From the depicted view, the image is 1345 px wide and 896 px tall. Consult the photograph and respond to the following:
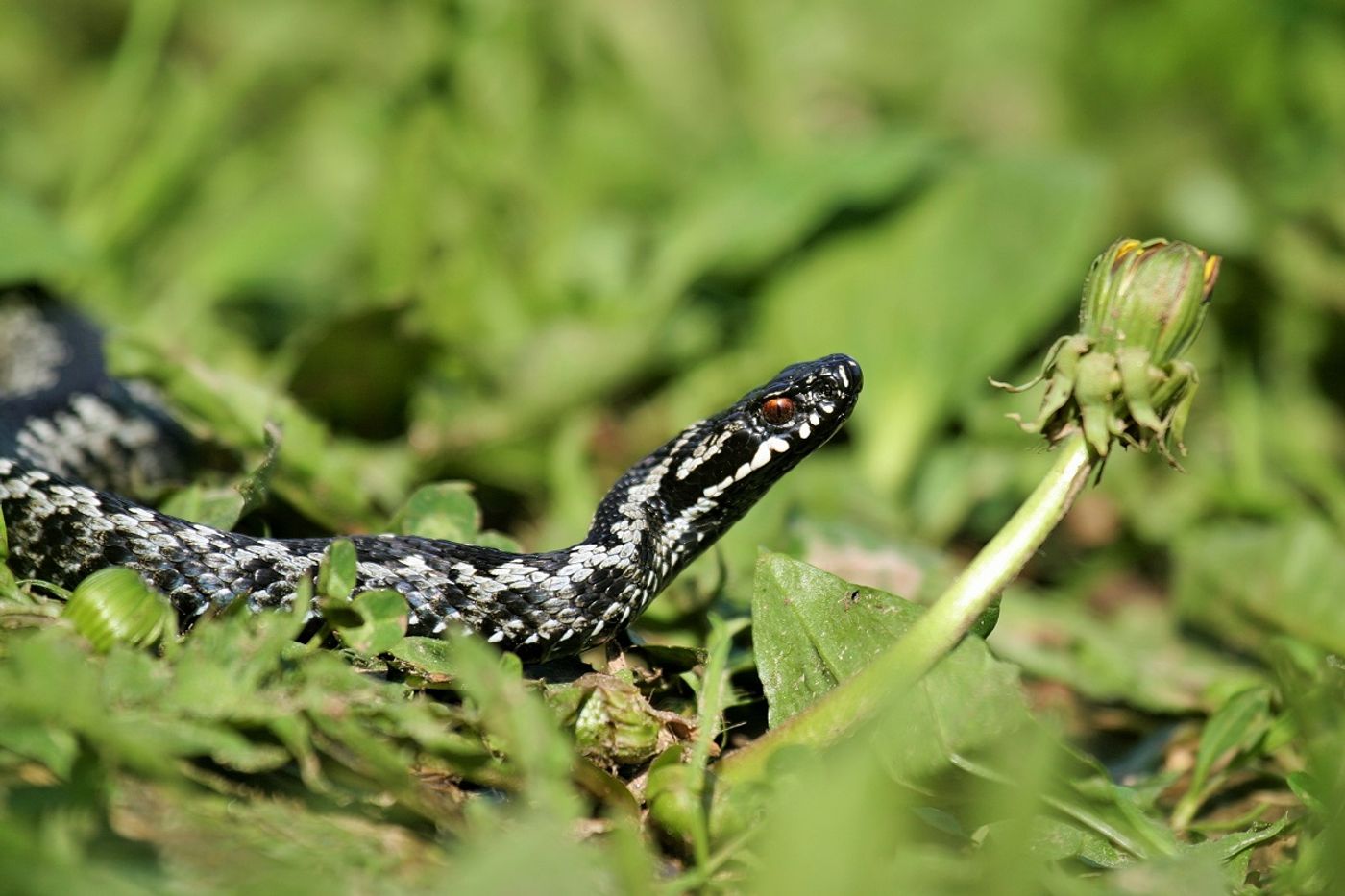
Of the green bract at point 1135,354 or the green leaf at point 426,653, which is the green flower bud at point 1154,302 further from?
the green leaf at point 426,653

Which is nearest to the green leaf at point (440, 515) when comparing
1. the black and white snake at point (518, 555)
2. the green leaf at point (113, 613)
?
the black and white snake at point (518, 555)

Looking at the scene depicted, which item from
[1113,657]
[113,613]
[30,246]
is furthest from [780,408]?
[30,246]

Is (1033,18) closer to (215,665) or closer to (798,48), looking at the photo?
(798,48)

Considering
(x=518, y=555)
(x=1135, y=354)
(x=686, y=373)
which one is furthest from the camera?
(x=686, y=373)

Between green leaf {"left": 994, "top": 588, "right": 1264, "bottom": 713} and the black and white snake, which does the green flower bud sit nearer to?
the black and white snake

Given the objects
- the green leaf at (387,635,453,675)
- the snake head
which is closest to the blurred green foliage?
the green leaf at (387,635,453,675)

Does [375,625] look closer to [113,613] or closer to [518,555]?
[113,613]

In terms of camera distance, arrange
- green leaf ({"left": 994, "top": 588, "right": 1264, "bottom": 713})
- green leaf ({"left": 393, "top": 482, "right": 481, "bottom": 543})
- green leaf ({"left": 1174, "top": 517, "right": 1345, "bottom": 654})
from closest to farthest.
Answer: green leaf ({"left": 393, "top": 482, "right": 481, "bottom": 543})
green leaf ({"left": 994, "top": 588, "right": 1264, "bottom": 713})
green leaf ({"left": 1174, "top": 517, "right": 1345, "bottom": 654})
